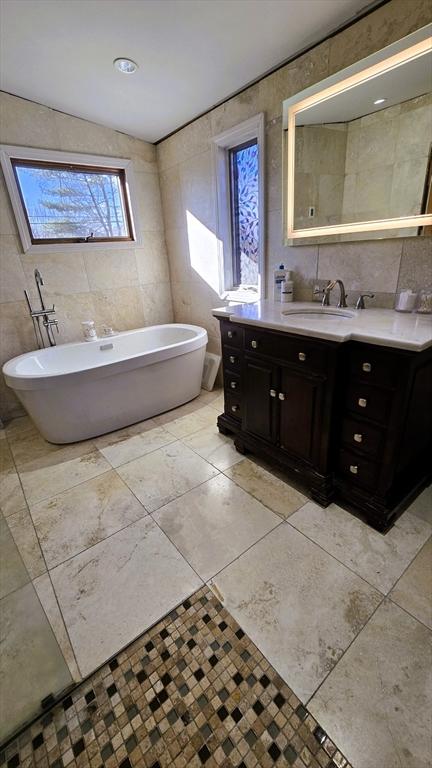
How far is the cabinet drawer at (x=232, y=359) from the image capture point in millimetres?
2003

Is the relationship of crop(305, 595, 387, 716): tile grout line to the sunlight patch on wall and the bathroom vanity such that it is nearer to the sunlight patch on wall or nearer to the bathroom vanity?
the bathroom vanity

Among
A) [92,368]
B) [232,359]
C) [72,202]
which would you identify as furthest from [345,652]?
[72,202]

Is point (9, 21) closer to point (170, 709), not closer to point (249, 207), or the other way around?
point (249, 207)

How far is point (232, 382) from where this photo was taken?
2139 mm

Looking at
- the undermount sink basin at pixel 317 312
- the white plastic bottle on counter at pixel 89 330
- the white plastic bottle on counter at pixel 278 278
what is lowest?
the white plastic bottle on counter at pixel 89 330

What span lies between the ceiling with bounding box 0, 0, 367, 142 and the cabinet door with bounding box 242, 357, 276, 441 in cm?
172

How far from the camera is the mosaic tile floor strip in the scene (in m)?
0.87

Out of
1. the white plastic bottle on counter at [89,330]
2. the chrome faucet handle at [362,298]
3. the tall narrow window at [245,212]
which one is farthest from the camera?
the white plastic bottle on counter at [89,330]

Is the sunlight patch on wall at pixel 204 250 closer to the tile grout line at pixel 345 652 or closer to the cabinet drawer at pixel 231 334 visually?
the cabinet drawer at pixel 231 334

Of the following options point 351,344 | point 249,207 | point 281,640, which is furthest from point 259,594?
point 249,207

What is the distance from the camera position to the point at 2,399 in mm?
2758

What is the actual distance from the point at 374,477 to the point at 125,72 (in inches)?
113

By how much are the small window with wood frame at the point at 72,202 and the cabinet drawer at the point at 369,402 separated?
107 inches

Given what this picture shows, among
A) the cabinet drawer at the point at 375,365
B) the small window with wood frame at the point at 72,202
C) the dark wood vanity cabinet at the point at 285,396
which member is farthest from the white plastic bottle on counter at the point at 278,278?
the small window with wood frame at the point at 72,202
